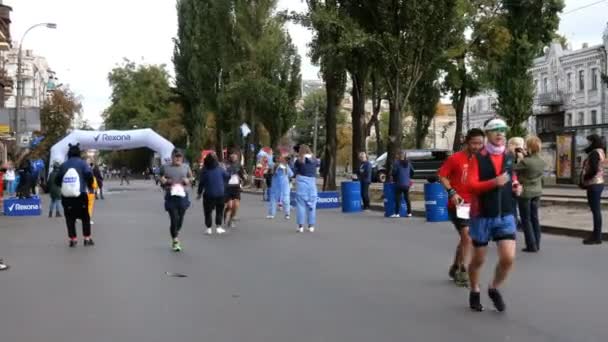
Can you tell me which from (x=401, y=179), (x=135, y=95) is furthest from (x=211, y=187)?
(x=135, y=95)

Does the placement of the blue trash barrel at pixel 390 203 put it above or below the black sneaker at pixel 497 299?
above

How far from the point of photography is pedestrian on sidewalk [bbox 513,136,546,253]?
12.5 metres

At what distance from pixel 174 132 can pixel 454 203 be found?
88.0 meters

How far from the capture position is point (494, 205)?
24.3 ft

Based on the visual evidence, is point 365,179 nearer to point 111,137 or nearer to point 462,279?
point 462,279

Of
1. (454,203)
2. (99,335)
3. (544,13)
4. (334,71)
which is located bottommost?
(99,335)

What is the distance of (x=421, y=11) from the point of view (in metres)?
26.2

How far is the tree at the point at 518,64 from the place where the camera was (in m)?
38.5

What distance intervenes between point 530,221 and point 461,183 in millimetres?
4762

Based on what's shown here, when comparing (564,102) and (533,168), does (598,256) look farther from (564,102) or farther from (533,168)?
(564,102)

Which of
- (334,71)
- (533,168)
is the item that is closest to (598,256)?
(533,168)

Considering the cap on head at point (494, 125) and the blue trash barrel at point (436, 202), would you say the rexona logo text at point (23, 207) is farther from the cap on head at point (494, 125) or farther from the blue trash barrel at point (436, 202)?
the cap on head at point (494, 125)

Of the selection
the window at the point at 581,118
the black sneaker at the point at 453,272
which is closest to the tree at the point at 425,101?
the window at the point at 581,118

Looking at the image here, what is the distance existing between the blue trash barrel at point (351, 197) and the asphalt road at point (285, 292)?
7955 millimetres
